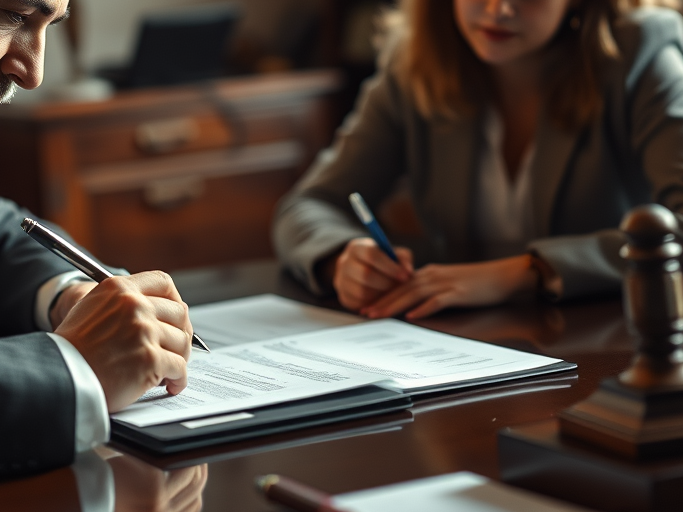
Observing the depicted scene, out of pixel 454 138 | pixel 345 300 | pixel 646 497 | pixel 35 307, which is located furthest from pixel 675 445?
pixel 454 138

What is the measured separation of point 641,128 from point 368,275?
22.3 inches

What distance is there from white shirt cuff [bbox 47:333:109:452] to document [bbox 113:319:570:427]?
1.2 inches

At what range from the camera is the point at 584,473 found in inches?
28.7

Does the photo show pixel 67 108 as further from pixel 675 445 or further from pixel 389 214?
pixel 675 445

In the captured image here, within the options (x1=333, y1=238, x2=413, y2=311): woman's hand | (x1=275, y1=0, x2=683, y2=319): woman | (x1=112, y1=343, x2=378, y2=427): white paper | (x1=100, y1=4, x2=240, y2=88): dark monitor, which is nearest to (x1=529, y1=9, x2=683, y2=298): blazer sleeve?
(x1=275, y1=0, x2=683, y2=319): woman

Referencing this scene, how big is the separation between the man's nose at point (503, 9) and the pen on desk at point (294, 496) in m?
1.18

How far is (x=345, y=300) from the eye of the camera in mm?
1461

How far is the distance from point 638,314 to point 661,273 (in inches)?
1.3

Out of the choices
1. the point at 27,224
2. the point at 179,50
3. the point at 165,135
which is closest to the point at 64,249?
the point at 27,224

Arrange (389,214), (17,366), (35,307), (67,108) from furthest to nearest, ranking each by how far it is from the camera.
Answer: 1. (67,108)
2. (389,214)
3. (35,307)
4. (17,366)

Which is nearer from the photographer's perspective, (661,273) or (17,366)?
(661,273)

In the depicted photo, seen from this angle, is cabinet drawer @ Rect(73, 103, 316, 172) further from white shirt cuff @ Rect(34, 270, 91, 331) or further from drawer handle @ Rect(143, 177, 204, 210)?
white shirt cuff @ Rect(34, 270, 91, 331)

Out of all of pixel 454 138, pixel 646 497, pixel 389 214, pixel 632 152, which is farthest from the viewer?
pixel 389 214

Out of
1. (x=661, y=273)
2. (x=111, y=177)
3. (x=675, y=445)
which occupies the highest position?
(x=661, y=273)
